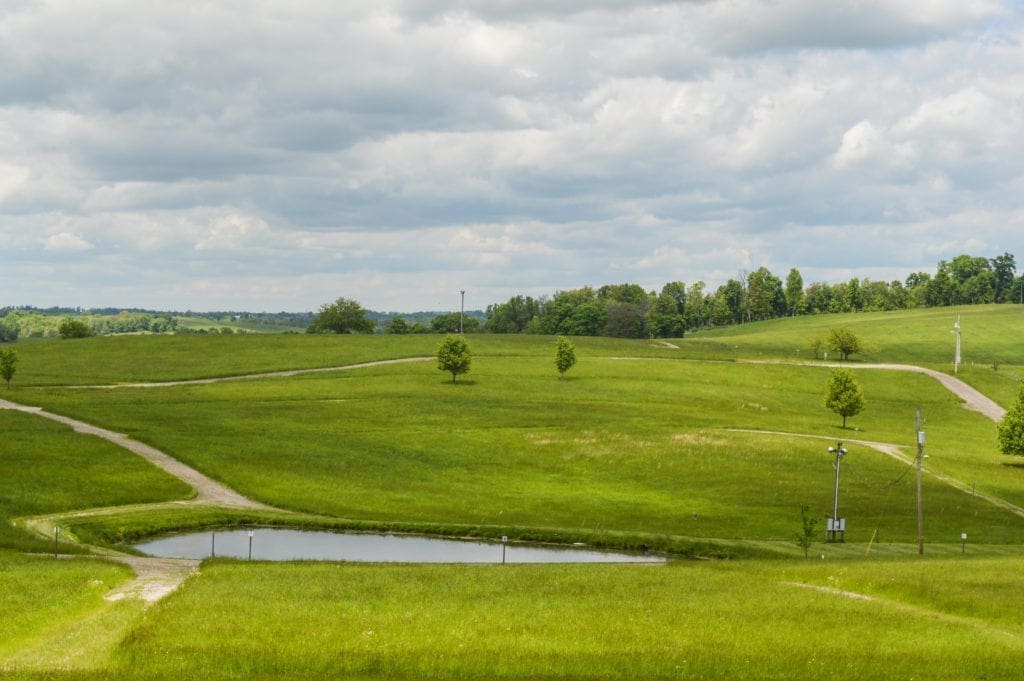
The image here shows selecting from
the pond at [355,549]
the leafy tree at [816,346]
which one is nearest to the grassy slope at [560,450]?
the pond at [355,549]

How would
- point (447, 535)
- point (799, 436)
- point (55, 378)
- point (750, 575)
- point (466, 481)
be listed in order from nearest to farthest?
point (750, 575)
point (447, 535)
point (466, 481)
point (799, 436)
point (55, 378)

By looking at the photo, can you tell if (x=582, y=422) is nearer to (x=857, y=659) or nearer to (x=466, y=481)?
(x=466, y=481)

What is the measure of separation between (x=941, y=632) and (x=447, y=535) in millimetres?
32467

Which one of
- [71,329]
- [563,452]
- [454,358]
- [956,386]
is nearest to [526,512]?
→ [563,452]

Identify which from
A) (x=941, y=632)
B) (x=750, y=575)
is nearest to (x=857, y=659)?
(x=941, y=632)

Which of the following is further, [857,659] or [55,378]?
[55,378]

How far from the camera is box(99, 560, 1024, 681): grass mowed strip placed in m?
27.3

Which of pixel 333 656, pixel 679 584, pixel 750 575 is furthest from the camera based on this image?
pixel 750 575

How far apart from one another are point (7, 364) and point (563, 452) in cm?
7104

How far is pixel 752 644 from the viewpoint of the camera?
2967 centimetres

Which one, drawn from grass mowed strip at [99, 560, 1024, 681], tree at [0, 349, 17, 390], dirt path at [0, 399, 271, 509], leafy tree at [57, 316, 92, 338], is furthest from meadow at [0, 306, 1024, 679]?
leafy tree at [57, 316, 92, 338]

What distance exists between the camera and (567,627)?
3098cm

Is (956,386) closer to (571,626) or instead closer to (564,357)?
(564,357)

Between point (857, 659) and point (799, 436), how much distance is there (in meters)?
68.7
